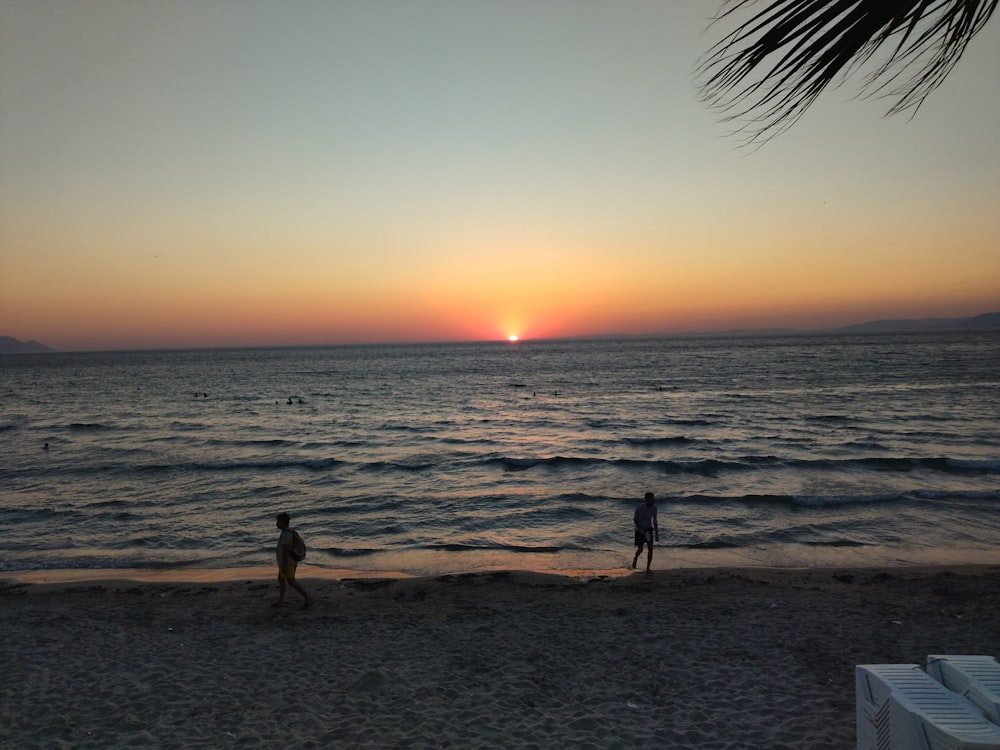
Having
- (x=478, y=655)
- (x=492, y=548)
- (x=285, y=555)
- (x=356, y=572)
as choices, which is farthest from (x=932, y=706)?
(x=492, y=548)

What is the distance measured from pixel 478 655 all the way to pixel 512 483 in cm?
1434

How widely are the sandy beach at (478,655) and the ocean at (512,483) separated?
2523mm

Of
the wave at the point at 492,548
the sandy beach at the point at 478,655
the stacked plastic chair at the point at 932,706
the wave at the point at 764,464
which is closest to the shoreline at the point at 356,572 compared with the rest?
the sandy beach at the point at 478,655

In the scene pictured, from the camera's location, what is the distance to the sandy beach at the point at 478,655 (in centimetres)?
753

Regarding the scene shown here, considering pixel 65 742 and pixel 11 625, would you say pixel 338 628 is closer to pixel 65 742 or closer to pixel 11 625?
pixel 65 742

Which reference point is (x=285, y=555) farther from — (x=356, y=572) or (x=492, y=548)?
(x=492, y=548)

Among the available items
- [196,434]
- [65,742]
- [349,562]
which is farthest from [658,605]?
[196,434]

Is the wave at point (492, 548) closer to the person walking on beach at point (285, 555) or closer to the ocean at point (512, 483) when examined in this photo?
the ocean at point (512, 483)

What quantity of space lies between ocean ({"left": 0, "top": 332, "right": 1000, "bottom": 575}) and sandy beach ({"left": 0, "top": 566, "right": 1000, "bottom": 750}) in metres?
2.52

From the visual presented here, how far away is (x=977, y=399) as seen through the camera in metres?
43.3

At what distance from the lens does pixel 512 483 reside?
23.8 meters

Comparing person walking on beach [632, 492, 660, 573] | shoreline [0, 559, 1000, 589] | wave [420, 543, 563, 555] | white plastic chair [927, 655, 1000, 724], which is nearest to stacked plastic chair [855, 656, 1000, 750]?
white plastic chair [927, 655, 1000, 724]

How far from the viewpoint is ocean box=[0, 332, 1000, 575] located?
16.0 meters

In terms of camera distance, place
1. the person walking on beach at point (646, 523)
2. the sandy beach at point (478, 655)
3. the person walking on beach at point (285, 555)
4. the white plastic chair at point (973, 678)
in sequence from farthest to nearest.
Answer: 1. the person walking on beach at point (646, 523)
2. the person walking on beach at point (285, 555)
3. the sandy beach at point (478, 655)
4. the white plastic chair at point (973, 678)
